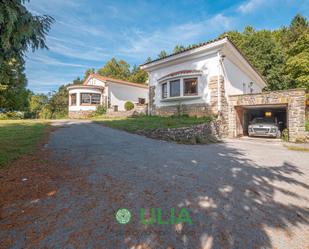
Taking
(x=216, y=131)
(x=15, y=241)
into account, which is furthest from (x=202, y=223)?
(x=216, y=131)

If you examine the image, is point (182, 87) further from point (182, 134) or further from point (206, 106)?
point (182, 134)

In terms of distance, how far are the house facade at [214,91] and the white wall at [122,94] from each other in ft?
30.9

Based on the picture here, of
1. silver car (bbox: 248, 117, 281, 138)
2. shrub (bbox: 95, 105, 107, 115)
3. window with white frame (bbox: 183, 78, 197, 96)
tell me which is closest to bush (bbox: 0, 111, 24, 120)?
shrub (bbox: 95, 105, 107, 115)

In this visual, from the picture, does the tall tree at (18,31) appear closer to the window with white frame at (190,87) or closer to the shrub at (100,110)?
the window with white frame at (190,87)

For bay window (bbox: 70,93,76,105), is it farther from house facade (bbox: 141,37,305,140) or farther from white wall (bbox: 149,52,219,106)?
white wall (bbox: 149,52,219,106)

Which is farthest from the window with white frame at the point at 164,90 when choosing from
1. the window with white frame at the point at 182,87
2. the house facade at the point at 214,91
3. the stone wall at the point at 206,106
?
the stone wall at the point at 206,106

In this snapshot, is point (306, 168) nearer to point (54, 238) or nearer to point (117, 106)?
point (54, 238)

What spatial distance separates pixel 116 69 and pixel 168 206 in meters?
50.7

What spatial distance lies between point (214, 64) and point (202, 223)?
1101cm

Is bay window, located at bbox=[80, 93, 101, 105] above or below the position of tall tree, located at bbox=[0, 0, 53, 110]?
above

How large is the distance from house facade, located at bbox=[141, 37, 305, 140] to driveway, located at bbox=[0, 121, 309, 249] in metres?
7.09

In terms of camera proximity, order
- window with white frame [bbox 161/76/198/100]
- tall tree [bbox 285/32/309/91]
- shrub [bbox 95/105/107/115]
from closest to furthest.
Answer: window with white frame [bbox 161/76/198/100] < tall tree [bbox 285/32/309/91] < shrub [bbox 95/105/107/115]

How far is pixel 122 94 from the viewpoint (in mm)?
23422

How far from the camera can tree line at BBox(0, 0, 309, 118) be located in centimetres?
317
